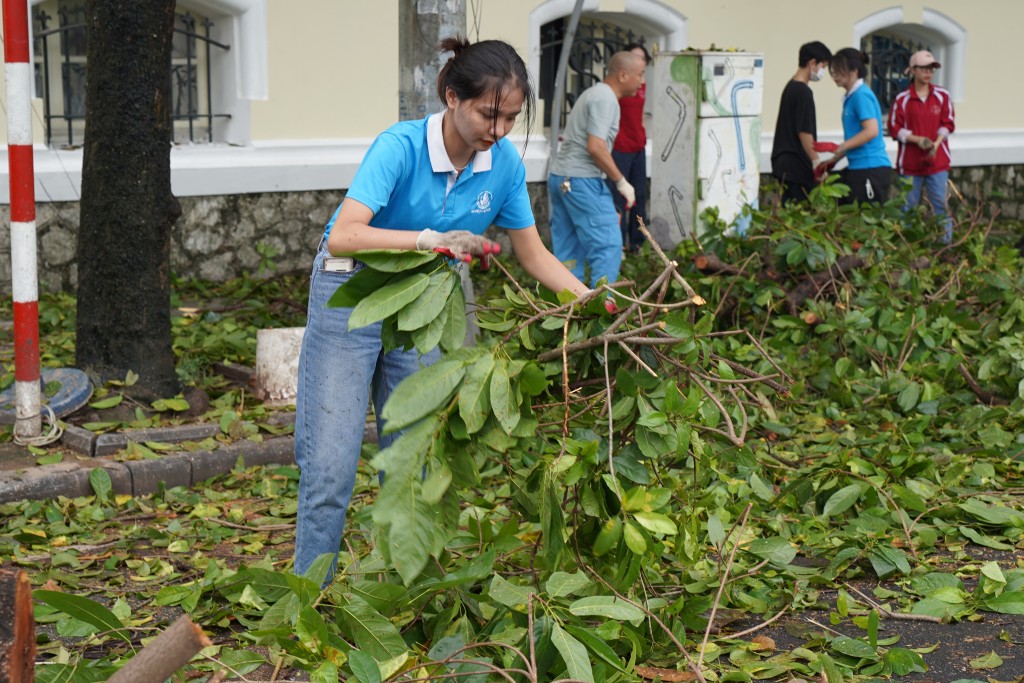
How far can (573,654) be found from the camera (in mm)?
2568

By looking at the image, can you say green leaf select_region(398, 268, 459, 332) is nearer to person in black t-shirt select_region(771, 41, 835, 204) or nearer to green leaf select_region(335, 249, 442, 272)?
green leaf select_region(335, 249, 442, 272)

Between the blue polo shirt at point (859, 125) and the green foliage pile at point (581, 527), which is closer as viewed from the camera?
the green foliage pile at point (581, 527)

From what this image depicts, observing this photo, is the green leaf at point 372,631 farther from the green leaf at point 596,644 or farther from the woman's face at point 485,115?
the woman's face at point 485,115

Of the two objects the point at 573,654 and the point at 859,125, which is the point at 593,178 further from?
the point at 573,654

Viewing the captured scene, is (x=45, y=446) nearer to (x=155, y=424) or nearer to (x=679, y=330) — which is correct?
(x=155, y=424)

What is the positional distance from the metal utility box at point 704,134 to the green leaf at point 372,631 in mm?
7228

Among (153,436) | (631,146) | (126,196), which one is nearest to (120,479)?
(153,436)

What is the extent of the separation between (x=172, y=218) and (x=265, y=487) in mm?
1578

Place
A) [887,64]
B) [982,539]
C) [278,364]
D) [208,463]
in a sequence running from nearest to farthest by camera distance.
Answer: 1. [982,539]
2. [208,463]
3. [278,364]
4. [887,64]

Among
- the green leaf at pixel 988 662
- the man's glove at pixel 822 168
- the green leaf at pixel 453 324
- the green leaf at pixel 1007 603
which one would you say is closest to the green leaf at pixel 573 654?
the green leaf at pixel 453 324

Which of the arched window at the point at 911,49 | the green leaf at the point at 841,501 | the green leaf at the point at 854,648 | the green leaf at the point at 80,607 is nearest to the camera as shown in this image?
the green leaf at the point at 80,607

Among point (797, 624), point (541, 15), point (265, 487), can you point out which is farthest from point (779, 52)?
point (797, 624)

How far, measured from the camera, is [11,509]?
4465mm

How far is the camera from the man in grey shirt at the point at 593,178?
7309 mm
